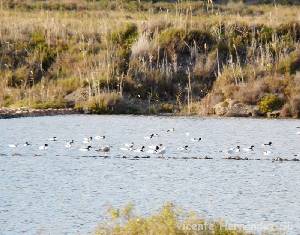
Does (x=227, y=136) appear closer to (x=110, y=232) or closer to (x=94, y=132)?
(x=94, y=132)

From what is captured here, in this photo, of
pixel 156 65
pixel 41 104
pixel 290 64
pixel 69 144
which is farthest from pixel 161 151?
pixel 156 65

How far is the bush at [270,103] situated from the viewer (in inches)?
1268

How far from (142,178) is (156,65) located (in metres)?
17.2

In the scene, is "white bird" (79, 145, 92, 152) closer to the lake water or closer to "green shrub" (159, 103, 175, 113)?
the lake water

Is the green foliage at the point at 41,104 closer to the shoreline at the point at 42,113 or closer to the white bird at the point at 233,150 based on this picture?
the shoreline at the point at 42,113

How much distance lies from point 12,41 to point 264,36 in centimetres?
1008

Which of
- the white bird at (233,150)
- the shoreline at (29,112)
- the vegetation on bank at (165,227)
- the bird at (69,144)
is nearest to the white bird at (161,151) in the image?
the white bird at (233,150)

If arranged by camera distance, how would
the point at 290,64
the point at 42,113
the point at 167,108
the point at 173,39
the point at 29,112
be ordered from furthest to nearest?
the point at 173,39 → the point at 290,64 → the point at 167,108 → the point at 42,113 → the point at 29,112

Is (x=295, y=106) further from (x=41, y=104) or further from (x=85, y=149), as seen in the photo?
(x=85, y=149)

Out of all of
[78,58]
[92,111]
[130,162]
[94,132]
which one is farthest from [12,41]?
[130,162]

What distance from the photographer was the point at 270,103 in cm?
3234

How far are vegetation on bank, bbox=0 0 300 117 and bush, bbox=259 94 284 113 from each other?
1.3 inches

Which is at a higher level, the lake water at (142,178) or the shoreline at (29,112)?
the shoreline at (29,112)

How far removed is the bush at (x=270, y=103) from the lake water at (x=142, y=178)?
3.26 m
